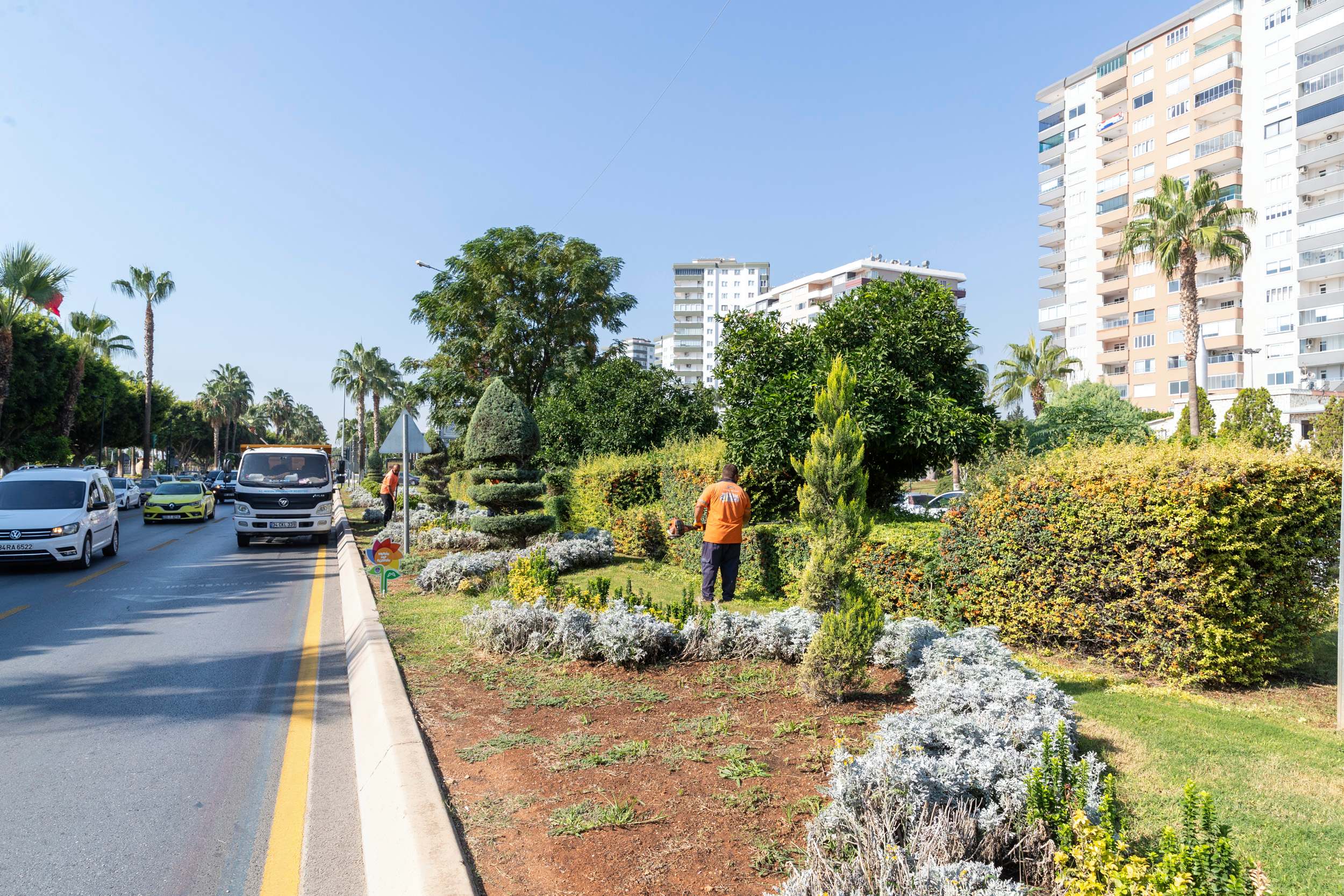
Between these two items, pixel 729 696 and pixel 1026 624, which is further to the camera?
pixel 1026 624

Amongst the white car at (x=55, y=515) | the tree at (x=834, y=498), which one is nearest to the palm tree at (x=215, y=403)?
the white car at (x=55, y=515)

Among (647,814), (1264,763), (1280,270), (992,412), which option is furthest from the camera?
(1280,270)

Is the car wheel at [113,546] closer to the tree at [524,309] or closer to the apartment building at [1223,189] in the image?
the tree at [524,309]

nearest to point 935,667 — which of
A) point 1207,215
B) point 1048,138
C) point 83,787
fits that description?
point 83,787

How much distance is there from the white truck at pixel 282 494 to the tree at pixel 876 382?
35.2 ft

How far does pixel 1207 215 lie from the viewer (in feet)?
105

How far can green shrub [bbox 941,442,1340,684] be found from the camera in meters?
6.43

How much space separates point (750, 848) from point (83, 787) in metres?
3.92

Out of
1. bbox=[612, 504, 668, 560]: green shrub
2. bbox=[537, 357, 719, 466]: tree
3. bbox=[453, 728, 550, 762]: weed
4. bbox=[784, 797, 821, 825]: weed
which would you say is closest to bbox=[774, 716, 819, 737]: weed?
bbox=[784, 797, 821, 825]: weed

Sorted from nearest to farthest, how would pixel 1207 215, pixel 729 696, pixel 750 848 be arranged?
1. pixel 750 848
2. pixel 729 696
3. pixel 1207 215

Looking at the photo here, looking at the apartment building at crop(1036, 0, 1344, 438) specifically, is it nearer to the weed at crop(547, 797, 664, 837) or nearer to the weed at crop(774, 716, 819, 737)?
the weed at crop(774, 716, 819, 737)

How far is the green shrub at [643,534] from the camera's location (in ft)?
48.1

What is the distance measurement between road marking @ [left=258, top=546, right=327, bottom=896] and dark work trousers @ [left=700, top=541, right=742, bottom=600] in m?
4.36

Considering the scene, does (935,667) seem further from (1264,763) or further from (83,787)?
(83,787)
